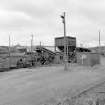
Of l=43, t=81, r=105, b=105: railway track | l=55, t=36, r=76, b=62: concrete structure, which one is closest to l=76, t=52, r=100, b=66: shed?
l=55, t=36, r=76, b=62: concrete structure

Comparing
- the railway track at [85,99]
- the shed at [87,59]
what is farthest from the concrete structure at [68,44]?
the railway track at [85,99]

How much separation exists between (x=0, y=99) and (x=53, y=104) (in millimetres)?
2648

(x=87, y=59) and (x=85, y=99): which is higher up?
(x=87, y=59)

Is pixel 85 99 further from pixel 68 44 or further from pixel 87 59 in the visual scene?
pixel 68 44

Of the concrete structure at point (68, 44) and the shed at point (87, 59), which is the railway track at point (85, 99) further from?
the concrete structure at point (68, 44)

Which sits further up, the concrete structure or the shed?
the concrete structure

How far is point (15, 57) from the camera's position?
23.3 meters

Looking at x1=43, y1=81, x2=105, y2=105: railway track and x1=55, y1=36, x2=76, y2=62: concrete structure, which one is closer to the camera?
x1=43, y1=81, x2=105, y2=105: railway track

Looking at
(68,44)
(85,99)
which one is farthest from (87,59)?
(85,99)

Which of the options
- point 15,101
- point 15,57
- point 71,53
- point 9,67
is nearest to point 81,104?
point 15,101

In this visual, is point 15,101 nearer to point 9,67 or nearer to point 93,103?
point 93,103

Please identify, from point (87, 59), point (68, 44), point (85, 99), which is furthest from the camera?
point (68, 44)

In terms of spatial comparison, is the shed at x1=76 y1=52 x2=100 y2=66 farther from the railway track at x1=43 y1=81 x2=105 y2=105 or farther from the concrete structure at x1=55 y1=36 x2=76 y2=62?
the railway track at x1=43 y1=81 x2=105 y2=105

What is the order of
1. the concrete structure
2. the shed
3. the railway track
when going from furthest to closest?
1. the concrete structure
2. the shed
3. the railway track
